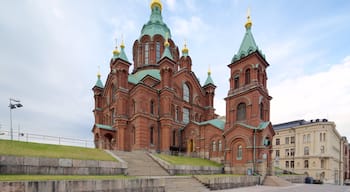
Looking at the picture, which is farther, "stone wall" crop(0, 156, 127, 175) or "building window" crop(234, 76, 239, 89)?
"building window" crop(234, 76, 239, 89)

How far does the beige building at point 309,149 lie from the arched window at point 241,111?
25.4m

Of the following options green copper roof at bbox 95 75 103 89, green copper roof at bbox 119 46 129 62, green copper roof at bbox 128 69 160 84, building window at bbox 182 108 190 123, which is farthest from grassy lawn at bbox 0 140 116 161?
green copper roof at bbox 95 75 103 89

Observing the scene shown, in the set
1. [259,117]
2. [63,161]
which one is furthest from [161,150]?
[63,161]

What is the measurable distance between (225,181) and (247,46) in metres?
19.3

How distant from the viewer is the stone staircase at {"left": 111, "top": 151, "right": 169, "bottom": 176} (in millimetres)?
17625

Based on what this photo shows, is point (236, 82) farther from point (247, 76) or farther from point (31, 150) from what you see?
point (31, 150)

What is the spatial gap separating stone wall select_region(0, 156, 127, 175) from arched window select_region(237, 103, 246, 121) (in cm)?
1780

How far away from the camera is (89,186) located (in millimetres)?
11320

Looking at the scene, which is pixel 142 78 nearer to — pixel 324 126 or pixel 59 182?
pixel 59 182

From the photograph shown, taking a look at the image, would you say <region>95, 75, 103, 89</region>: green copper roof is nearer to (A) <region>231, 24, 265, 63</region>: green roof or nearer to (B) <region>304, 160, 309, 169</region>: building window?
(A) <region>231, 24, 265, 63</region>: green roof

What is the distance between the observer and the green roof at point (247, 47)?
2814 centimetres

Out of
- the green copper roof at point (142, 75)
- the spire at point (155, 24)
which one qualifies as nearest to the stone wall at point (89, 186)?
the green copper roof at point (142, 75)

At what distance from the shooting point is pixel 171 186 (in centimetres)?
1527

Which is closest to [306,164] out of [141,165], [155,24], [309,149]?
[309,149]
